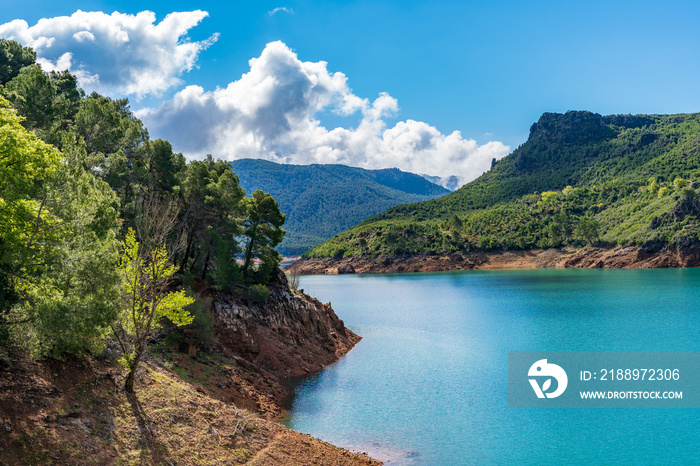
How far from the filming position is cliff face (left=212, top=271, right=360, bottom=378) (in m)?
34.3

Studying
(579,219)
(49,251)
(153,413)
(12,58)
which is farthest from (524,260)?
(49,251)

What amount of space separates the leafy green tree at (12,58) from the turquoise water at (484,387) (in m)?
46.3

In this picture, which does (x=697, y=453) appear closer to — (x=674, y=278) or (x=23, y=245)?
(x=23, y=245)

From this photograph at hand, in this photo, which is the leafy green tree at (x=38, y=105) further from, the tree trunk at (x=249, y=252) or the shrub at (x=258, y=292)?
the shrub at (x=258, y=292)

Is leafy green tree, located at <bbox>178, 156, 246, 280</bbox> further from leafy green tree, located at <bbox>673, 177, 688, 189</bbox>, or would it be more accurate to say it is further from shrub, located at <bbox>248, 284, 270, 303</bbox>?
leafy green tree, located at <bbox>673, 177, 688, 189</bbox>

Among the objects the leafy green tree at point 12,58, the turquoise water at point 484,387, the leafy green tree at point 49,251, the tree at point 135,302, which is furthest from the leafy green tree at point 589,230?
the leafy green tree at point 49,251

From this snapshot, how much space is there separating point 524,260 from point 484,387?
124 metres

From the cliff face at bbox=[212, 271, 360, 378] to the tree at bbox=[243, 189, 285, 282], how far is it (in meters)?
2.26

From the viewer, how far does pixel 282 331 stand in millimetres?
A: 39594

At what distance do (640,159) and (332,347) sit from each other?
667ft

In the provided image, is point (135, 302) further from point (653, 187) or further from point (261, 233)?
point (653, 187)

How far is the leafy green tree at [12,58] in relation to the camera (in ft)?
164

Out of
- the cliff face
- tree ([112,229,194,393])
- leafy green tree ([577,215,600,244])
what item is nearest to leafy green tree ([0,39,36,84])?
the cliff face

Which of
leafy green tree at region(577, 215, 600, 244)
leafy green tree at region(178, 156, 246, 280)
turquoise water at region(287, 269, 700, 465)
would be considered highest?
leafy green tree at region(577, 215, 600, 244)
